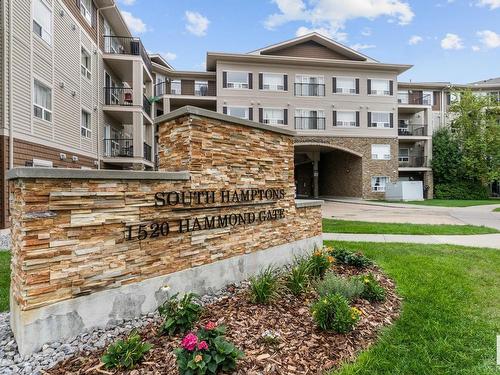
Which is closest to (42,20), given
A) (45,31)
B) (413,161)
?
(45,31)

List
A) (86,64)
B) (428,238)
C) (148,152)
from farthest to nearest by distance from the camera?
(148,152), (86,64), (428,238)

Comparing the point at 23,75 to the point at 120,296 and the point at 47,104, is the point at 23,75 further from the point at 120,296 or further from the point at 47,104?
the point at 120,296

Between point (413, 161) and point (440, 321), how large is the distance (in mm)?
33546

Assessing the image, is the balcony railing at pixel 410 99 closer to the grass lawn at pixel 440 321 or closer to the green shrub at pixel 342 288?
the grass lawn at pixel 440 321

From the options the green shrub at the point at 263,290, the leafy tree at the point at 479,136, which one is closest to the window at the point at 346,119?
the leafy tree at the point at 479,136

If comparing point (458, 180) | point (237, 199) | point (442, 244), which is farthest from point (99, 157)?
point (458, 180)

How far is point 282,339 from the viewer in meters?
3.37

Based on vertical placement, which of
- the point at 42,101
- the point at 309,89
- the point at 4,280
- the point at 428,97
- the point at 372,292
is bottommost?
the point at 4,280

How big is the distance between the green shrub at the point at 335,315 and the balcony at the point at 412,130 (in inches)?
1311

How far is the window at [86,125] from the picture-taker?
16778 millimetres

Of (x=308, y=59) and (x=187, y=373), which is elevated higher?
(x=308, y=59)

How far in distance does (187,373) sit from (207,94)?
2919 centimetres

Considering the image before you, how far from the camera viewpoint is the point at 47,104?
13.3 meters

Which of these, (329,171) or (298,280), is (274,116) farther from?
(298,280)
